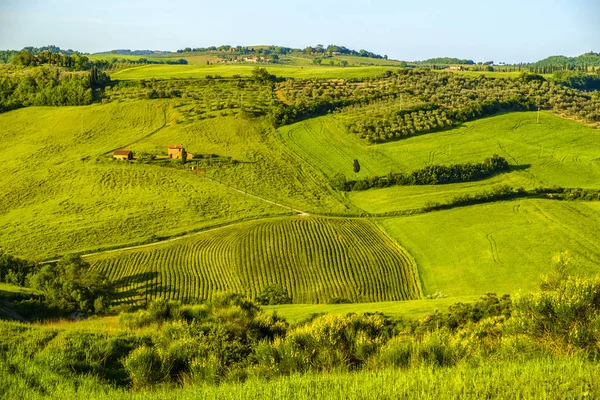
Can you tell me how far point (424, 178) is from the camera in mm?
90062

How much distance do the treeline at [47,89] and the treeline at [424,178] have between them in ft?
264

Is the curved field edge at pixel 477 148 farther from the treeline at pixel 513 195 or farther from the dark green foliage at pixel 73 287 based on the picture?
the dark green foliage at pixel 73 287

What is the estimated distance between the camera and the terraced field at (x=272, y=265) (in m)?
53.5

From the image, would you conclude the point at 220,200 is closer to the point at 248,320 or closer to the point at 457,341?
the point at 248,320

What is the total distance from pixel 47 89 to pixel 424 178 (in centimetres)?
10294

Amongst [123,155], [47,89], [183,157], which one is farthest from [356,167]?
[47,89]

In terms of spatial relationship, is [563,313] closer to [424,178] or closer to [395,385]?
[395,385]

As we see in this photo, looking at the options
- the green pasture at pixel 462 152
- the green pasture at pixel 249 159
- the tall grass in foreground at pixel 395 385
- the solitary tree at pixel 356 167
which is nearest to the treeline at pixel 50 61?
the green pasture at pixel 249 159

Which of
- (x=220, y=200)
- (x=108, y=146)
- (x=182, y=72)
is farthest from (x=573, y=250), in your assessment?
(x=182, y=72)

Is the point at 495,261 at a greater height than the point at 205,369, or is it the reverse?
the point at 205,369

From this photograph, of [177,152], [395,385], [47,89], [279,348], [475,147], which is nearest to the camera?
[395,385]

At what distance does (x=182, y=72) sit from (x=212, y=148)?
8398 cm

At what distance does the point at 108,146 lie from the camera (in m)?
109

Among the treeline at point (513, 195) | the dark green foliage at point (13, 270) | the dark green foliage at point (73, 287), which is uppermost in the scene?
the treeline at point (513, 195)
